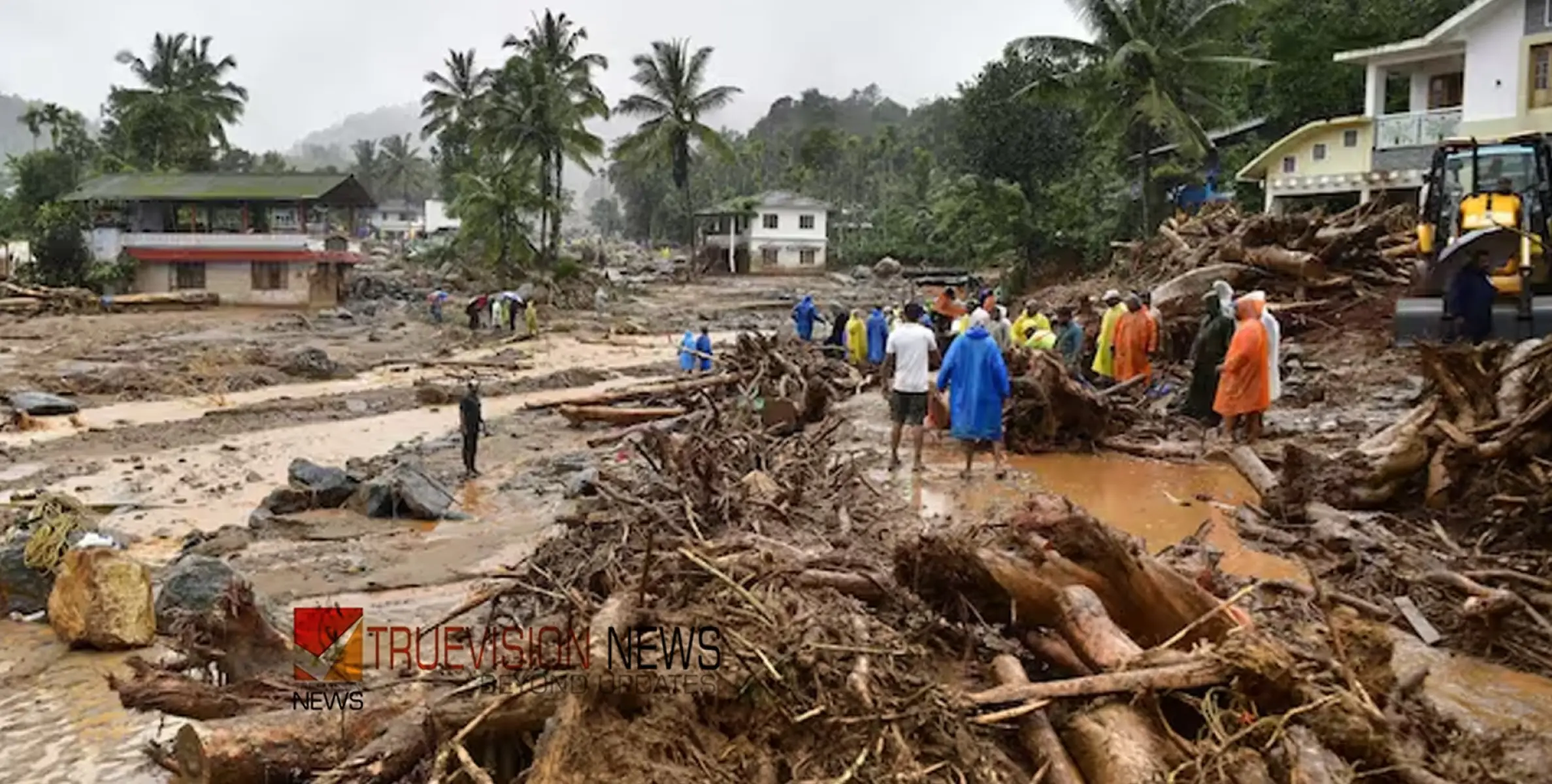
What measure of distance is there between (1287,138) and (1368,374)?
642 inches

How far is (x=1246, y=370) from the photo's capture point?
395 inches

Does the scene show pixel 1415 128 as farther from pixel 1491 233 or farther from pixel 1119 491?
pixel 1119 491

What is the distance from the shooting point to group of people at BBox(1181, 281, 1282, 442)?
988cm

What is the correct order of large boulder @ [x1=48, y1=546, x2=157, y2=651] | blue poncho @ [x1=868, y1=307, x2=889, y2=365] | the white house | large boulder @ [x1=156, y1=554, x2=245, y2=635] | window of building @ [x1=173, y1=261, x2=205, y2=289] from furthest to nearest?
1. the white house
2. window of building @ [x1=173, y1=261, x2=205, y2=289]
3. blue poncho @ [x1=868, y1=307, x2=889, y2=365]
4. large boulder @ [x1=156, y1=554, x2=245, y2=635]
5. large boulder @ [x1=48, y1=546, x2=157, y2=651]

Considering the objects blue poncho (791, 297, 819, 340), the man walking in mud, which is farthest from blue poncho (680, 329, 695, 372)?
the man walking in mud

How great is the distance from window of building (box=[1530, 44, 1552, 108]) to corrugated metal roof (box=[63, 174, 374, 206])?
35225mm

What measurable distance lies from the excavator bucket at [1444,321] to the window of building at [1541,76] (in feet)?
36.7

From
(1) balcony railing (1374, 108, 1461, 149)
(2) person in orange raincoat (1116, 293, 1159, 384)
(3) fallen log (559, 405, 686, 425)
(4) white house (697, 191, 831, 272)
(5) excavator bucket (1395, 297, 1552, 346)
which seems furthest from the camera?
(4) white house (697, 191, 831, 272)

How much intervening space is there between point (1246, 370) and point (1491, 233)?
5466 mm

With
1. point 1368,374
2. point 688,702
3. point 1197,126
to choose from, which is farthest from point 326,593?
point 1197,126

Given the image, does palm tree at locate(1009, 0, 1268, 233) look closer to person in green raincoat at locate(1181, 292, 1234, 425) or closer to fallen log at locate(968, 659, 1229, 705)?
person in green raincoat at locate(1181, 292, 1234, 425)

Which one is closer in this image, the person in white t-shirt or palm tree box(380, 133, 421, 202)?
the person in white t-shirt

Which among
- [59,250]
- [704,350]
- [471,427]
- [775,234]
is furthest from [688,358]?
[775,234]

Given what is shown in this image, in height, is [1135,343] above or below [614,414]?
above
